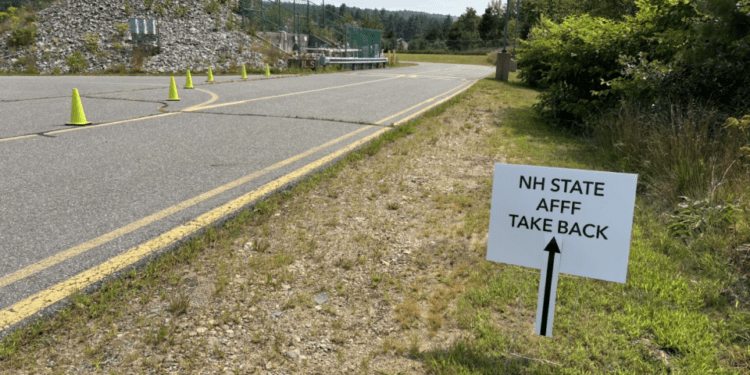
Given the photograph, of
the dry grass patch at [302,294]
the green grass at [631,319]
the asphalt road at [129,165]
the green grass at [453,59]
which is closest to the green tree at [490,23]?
the green grass at [453,59]

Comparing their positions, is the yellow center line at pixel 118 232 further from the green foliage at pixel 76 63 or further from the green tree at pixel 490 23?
the green tree at pixel 490 23

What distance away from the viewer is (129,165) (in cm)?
551

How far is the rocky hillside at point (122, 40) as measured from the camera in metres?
22.1

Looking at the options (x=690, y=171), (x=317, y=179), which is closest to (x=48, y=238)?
(x=317, y=179)

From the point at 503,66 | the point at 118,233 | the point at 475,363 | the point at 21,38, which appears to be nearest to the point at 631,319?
the point at 475,363

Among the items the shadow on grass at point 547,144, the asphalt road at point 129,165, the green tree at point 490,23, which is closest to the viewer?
the asphalt road at point 129,165

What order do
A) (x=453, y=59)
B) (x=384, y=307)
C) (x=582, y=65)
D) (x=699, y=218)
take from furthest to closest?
(x=453, y=59), (x=582, y=65), (x=699, y=218), (x=384, y=307)

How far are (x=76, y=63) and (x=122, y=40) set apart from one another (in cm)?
308

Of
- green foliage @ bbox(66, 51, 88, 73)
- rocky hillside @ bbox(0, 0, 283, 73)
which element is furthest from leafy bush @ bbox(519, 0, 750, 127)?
green foliage @ bbox(66, 51, 88, 73)

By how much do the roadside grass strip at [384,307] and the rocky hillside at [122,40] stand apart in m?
21.4

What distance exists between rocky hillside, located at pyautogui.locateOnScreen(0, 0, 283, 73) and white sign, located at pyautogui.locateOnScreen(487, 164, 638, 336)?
22.8m

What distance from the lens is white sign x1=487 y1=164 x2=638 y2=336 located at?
96.3 inches

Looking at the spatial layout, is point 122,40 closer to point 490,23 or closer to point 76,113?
point 76,113

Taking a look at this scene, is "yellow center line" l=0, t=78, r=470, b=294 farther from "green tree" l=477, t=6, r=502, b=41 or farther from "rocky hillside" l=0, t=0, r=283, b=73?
"green tree" l=477, t=6, r=502, b=41
